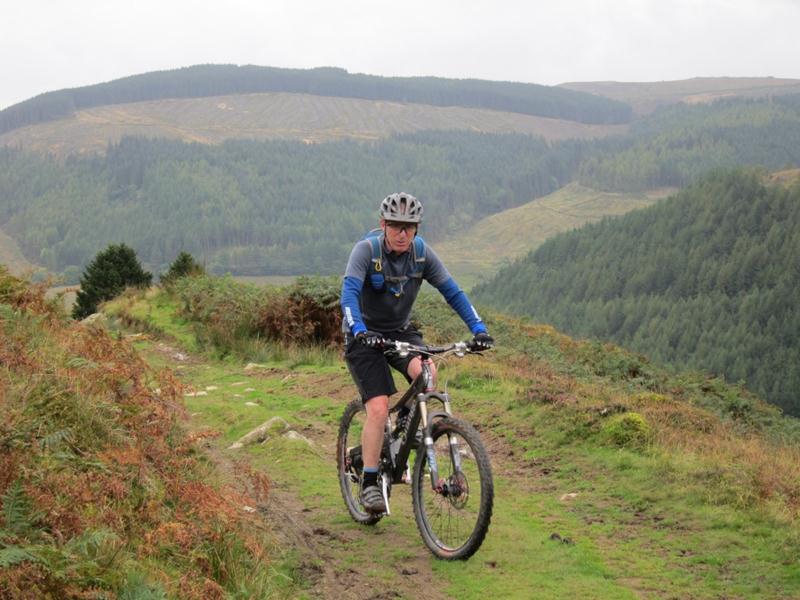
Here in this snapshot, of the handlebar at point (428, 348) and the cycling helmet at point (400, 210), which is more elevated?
the cycling helmet at point (400, 210)

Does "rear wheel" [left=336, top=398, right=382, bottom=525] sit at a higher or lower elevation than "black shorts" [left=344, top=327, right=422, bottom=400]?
lower

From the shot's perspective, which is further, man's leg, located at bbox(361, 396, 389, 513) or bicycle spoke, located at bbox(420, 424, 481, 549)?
man's leg, located at bbox(361, 396, 389, 513)

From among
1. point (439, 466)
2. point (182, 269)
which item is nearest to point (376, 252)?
point (439, 466)

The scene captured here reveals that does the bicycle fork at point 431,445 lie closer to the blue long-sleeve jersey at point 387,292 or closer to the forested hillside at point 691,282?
the blue long-sleeve jersey at point 387,292

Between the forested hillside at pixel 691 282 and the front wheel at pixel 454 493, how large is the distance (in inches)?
4167

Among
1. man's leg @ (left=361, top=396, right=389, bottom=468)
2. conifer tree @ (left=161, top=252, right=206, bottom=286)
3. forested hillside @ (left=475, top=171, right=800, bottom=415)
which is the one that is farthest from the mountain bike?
forested hillside @ (left=475, top=171, right=800, bottom=415)

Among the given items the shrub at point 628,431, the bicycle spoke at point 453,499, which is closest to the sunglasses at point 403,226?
the bicycle spoke at point 453,499

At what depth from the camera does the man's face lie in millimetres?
7098

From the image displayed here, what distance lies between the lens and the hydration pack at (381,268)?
7188 mm

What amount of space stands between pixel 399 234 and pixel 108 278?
25.9 m

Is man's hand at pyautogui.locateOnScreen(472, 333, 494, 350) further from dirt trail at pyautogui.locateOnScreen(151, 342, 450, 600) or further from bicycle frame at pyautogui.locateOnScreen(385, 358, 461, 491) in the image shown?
dirt trail at pyautogui.locateOnScreen(151, 342, 450, 600)

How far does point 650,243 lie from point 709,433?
178 m

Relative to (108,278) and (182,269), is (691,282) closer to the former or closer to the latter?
(108,278)

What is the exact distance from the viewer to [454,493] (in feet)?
22.3
